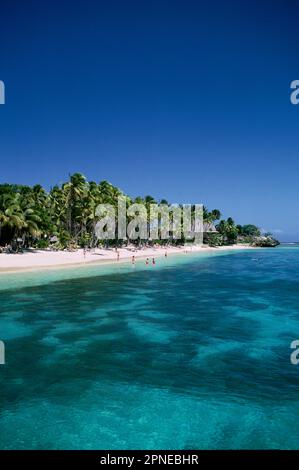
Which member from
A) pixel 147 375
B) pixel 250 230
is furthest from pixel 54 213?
pixel 250 230

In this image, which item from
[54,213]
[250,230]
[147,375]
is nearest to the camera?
[147,375]

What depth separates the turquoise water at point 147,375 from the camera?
908cm

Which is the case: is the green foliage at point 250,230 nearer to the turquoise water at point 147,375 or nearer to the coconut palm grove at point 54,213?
the coconut palm grove at point 54,213

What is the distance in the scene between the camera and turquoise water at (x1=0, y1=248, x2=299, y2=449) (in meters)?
9.08

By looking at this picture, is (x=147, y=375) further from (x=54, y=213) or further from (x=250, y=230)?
(x=250, y=230)

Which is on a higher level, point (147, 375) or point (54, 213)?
point (54, 213)

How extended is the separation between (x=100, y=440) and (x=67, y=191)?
232 ft

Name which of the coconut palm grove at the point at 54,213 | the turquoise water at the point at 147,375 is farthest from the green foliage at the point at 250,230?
the turquoise water at the point at 147,375

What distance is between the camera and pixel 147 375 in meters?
12.8

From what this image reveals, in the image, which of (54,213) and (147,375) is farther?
(54,213)

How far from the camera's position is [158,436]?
29.3 feet

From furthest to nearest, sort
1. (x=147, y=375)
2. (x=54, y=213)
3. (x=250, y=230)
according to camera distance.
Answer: (x=250, y=230)
(x=54, y=213)
(x=147, y=375)

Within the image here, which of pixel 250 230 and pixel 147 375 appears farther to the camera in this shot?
pixel 250 230
